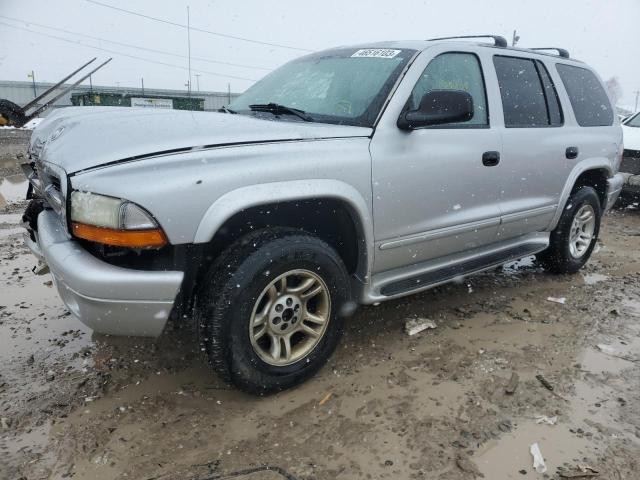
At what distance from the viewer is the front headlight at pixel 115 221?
1.96 m

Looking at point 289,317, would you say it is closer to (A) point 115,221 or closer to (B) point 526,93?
(A) point 115,221

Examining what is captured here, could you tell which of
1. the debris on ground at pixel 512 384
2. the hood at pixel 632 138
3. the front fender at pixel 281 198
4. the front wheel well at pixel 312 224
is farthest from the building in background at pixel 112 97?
the debris on ground at pixel 512 384

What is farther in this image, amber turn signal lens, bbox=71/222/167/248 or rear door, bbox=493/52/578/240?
rear door, bbox=493/52/578/240

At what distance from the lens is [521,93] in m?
3.52

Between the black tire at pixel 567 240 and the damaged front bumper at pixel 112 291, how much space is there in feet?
11.0

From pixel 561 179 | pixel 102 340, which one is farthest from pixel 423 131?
pixel 102 340

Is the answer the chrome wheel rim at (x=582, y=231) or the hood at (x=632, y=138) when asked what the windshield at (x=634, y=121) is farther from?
the chrome wheel rim at (x=582, y=231)

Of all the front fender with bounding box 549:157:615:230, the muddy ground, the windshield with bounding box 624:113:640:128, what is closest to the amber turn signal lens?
the muddy ground

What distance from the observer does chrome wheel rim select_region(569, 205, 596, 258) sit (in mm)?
4301

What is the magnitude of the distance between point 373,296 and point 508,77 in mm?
1922

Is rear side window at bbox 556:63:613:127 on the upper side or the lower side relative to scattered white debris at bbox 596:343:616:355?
upper

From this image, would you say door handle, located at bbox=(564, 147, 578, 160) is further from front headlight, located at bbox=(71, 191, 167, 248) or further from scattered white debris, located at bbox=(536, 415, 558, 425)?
front headlight, located at bbox=(71, 191, 167, 248)

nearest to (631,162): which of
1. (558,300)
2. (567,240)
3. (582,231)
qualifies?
(582,231)

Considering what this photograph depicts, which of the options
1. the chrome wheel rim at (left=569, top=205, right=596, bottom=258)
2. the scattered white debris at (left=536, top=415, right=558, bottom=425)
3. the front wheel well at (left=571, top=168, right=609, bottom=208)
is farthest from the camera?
the chrome wheel rim at (left=569, top=205, right=596, bottom=258)
